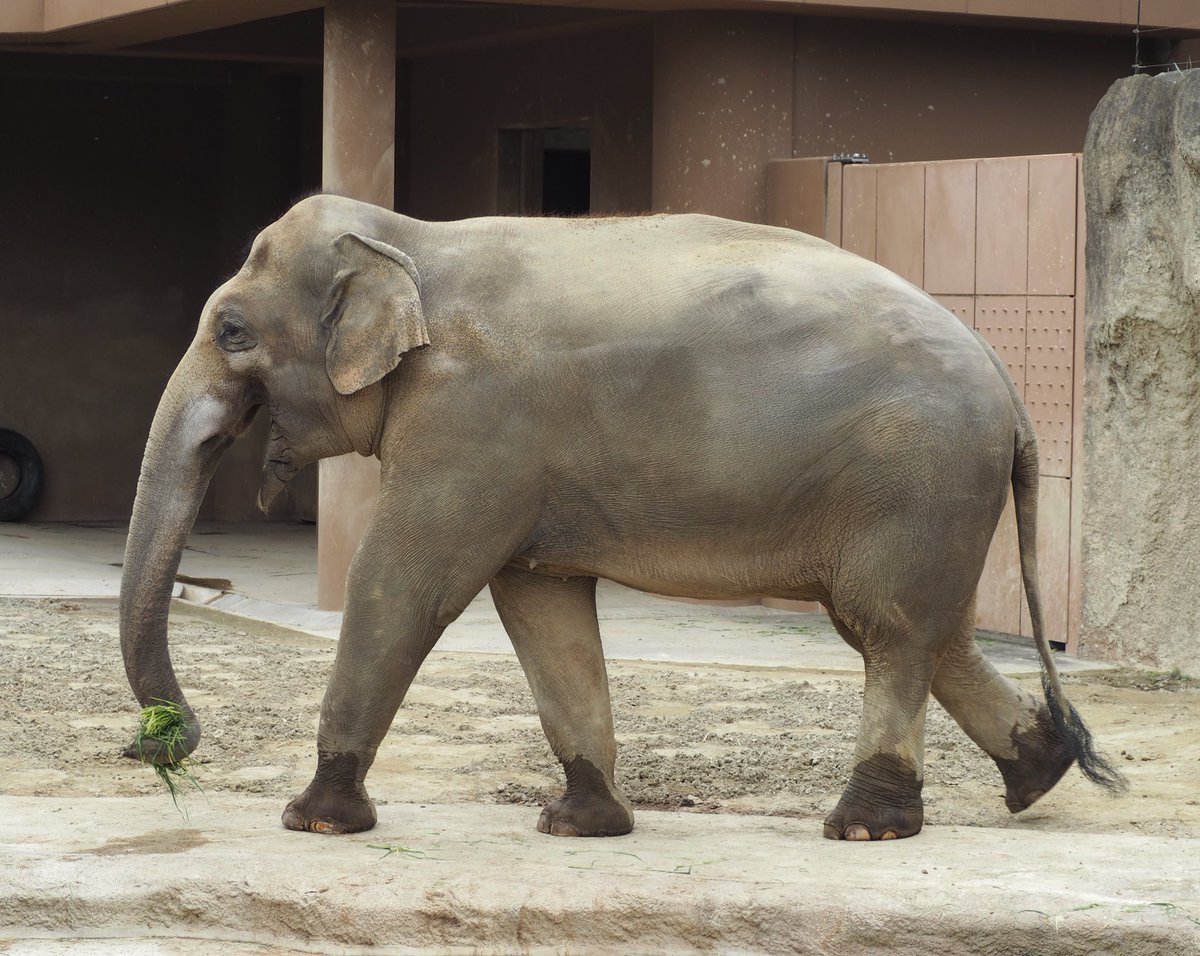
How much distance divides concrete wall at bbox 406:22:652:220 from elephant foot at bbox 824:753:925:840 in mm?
6944

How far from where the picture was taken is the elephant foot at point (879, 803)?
5.42 meters

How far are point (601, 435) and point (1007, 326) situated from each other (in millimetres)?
5092

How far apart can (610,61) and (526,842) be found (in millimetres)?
7625

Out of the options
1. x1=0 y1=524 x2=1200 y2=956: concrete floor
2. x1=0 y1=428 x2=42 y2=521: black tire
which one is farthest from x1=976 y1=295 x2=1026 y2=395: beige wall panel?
x1=0 y1=428 x2=42 y2=521: black tire

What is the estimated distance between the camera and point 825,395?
5.27 metres

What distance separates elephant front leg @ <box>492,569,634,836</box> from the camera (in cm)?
571

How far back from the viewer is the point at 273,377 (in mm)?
5543

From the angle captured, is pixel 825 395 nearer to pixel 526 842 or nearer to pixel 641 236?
pixel 641 236

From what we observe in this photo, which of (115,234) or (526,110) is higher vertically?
(526,110)

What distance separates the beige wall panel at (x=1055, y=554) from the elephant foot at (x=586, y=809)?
4.37 meters

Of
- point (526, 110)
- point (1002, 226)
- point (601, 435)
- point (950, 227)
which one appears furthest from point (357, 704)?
point (526, 110)

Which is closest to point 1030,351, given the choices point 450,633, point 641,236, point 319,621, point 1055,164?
point 1055,164

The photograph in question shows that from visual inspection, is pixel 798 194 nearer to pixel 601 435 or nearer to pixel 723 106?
pixel 723 106

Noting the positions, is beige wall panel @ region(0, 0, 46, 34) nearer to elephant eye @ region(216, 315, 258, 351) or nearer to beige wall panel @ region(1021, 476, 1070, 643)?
beige wall panel @ region(1021, 476, 1070, 643)
